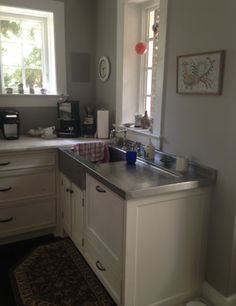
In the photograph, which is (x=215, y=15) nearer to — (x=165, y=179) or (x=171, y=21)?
(x=171, y=21)

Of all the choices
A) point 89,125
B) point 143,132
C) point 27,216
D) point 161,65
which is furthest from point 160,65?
point 27,216

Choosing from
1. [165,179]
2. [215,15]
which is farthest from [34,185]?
[215,15]

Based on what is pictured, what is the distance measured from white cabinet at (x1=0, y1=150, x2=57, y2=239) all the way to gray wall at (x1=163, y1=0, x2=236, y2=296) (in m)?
1.20

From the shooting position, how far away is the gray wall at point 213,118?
161cm

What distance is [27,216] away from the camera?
2.57 metres

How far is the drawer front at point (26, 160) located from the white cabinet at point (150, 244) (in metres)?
0.74

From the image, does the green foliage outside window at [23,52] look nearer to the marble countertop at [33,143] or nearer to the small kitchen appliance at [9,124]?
the small kitchen appliance at [9,124]

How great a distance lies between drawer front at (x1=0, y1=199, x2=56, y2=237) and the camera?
8.17 ft

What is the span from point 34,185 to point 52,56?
4.53 ft

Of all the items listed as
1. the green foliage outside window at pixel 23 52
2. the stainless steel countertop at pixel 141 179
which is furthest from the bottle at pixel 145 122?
the green foliage outside window at pixel 23 52

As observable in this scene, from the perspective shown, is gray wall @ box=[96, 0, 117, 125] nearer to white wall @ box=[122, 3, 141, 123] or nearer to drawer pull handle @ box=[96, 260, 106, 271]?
white wall @ box=[122, 3, 141, 123]

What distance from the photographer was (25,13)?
9.30 ft

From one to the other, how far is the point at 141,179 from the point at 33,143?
4.08 ft

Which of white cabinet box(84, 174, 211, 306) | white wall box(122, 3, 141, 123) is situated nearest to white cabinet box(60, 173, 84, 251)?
white cabinet box(84, 174, 211, 306)
